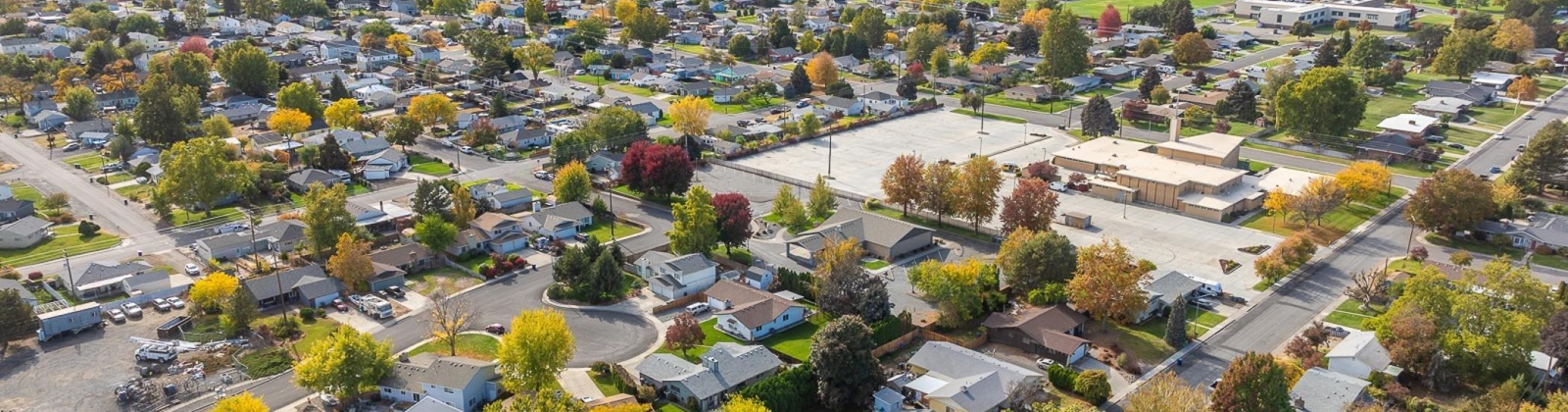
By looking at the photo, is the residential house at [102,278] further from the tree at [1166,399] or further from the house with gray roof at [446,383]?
the tree at [1166,399]

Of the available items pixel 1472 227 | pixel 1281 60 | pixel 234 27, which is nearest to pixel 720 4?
pixel 234 27

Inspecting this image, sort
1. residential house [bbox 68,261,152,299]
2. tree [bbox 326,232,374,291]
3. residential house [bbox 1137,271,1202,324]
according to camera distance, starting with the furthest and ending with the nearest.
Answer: residential house [bbox 68,261,152,299], tree [bbox 326,232,374,291], residential house [bbox 1137,271,1202,324]

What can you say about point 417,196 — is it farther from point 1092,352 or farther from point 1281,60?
point 1281,60

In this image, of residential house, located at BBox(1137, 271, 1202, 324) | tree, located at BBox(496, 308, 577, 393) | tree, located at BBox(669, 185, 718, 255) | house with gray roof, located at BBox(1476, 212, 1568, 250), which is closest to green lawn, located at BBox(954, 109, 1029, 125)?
house with gray roof, located at BBox(1476, 212, 1568, 250)

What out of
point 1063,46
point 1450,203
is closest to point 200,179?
point 1450,203

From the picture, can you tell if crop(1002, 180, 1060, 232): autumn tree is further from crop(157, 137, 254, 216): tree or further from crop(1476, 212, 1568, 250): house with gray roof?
crop(157, 137, 254, 216): tree
